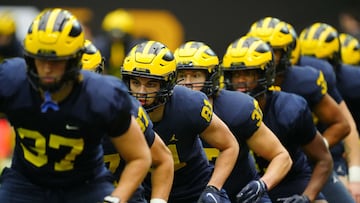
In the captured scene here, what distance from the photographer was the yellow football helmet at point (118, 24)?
1423 centimetres

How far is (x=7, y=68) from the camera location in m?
5.23

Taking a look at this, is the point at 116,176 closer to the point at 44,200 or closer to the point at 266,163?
the point at 44,200

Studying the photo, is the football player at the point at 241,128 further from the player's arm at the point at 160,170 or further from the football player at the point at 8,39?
the football player at the point at 8,39

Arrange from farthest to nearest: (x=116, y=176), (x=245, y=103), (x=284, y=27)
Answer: (x=284, y=27), (x=245, y=103), (x=116, y=176)

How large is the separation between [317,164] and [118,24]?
723 centimetres

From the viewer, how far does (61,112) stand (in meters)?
5.15

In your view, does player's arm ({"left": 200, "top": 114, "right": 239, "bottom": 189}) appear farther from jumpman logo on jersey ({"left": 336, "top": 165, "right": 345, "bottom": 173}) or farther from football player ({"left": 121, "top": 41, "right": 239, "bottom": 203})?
jumpman logo on jersey ({"left": 336, "top": 165, "right": 345, "bottom": 173})

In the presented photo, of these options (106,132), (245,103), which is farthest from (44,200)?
(245,103)

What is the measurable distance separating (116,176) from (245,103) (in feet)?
3.26

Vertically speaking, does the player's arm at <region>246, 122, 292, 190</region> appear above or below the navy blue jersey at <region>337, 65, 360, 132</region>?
above

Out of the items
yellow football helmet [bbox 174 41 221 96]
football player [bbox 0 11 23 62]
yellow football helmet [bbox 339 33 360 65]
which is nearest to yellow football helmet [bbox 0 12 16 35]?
football player [bbox 0 11 23 62]

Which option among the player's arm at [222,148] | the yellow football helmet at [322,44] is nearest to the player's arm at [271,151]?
the player's arm at [222,148]

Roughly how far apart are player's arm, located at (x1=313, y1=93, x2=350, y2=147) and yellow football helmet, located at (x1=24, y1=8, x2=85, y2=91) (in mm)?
3086

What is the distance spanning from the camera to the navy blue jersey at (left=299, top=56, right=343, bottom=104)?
835 cm
